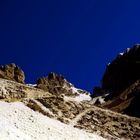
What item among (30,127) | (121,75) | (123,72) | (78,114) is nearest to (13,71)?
(121,75)

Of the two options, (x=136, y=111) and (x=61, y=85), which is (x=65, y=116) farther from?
(x=61, y=85)

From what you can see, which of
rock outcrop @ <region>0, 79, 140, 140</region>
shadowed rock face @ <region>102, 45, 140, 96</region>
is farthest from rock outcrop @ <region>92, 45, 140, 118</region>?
rock outcrop @ <region>0, 79, 140, 140</region>

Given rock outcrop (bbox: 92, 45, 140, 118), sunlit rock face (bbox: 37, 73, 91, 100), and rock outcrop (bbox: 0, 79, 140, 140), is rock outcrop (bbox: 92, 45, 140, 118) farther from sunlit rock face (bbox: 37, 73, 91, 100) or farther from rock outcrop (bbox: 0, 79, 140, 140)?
rock outcrop (bbox: 0, 79, 140, 140)

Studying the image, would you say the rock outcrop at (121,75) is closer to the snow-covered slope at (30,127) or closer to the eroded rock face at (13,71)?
the eroded rock face at (13,71)

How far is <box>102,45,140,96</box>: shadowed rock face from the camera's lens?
133 meters

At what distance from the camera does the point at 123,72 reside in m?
144

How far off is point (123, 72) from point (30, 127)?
4414 inches

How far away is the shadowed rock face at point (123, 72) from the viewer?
437 ft

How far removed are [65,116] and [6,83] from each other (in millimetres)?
10116

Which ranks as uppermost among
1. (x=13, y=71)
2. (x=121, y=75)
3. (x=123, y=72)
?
(x=13, y=71)

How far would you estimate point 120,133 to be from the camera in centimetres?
4278

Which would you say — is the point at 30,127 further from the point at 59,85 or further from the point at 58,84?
the point at 59,85

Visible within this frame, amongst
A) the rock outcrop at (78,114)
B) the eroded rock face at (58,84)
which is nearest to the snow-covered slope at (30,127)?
the rock outcrop at (78,114)

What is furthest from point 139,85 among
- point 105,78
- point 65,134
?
point 65,134
